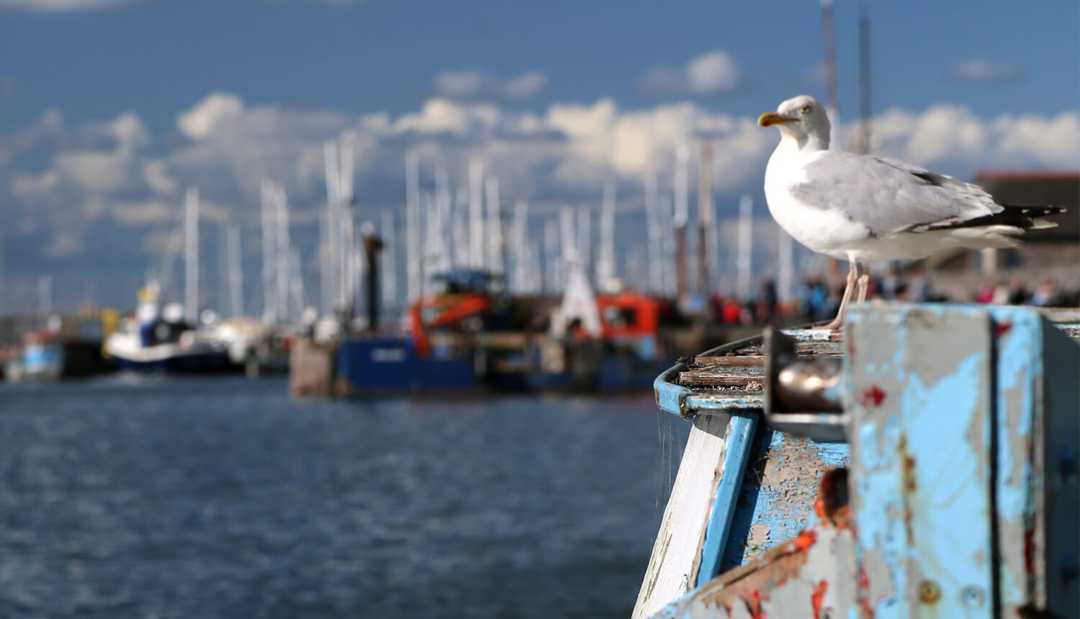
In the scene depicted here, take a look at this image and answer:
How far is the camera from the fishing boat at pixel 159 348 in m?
106

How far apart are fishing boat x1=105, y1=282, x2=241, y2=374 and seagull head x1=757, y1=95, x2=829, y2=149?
10319 cm

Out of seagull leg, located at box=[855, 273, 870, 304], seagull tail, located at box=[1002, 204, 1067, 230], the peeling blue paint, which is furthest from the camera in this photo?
seagull leg, located at box=[855, 273, 870, 304]

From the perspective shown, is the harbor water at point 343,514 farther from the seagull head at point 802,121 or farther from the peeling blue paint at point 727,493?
the seagull head at point 802,121

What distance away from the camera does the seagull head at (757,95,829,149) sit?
4.54 meters

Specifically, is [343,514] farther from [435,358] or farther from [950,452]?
[435,358]

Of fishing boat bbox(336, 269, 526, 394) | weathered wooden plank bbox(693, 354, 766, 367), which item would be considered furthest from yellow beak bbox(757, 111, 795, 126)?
fishing boat bbox(336, 269, 526, 394)

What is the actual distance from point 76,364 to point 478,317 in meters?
61.5

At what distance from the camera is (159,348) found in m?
107

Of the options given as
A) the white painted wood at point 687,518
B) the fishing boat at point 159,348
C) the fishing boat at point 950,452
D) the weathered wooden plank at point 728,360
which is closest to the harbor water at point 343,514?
the white painted wood at point 687,518

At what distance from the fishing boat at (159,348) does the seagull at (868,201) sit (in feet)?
339

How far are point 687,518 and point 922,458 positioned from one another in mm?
1346

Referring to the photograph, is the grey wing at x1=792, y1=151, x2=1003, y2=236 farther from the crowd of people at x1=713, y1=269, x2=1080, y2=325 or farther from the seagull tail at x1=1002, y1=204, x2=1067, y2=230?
the crowd of people at x1=713, y1=269, x2=1080, y2=325

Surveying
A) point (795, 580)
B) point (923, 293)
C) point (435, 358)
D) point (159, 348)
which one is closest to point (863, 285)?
point (795, 580)

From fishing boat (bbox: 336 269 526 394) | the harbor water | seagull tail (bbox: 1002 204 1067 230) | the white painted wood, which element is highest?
seagull tail (bbox: 1002 204 1067 230)
